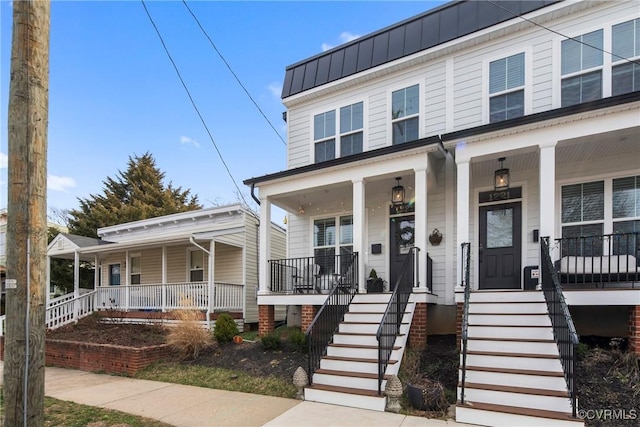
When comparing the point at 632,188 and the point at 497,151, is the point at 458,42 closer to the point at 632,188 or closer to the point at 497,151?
the point at 497,151

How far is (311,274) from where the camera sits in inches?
382

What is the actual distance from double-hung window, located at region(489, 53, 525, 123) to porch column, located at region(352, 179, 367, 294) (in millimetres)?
3295

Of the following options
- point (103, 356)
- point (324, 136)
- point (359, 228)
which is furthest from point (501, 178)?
point (103, 356)

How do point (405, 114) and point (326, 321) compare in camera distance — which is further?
point (405, 114)

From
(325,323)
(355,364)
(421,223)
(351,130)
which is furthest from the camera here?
(351,130)

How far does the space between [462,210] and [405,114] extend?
11.5 ft

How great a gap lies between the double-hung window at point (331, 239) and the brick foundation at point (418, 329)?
290 cm

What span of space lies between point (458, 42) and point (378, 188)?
3.81 meters

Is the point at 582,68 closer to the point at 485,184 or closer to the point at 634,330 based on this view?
the point at 485,184

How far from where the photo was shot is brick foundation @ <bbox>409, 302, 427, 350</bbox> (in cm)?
669

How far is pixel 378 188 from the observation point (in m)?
9.30

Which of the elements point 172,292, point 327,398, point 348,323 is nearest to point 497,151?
point 348,323

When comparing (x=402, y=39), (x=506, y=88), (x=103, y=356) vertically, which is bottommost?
(x=103, y=356)

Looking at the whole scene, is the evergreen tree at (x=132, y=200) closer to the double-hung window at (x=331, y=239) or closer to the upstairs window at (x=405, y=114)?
the double-hung window at (x=331, y=239)
